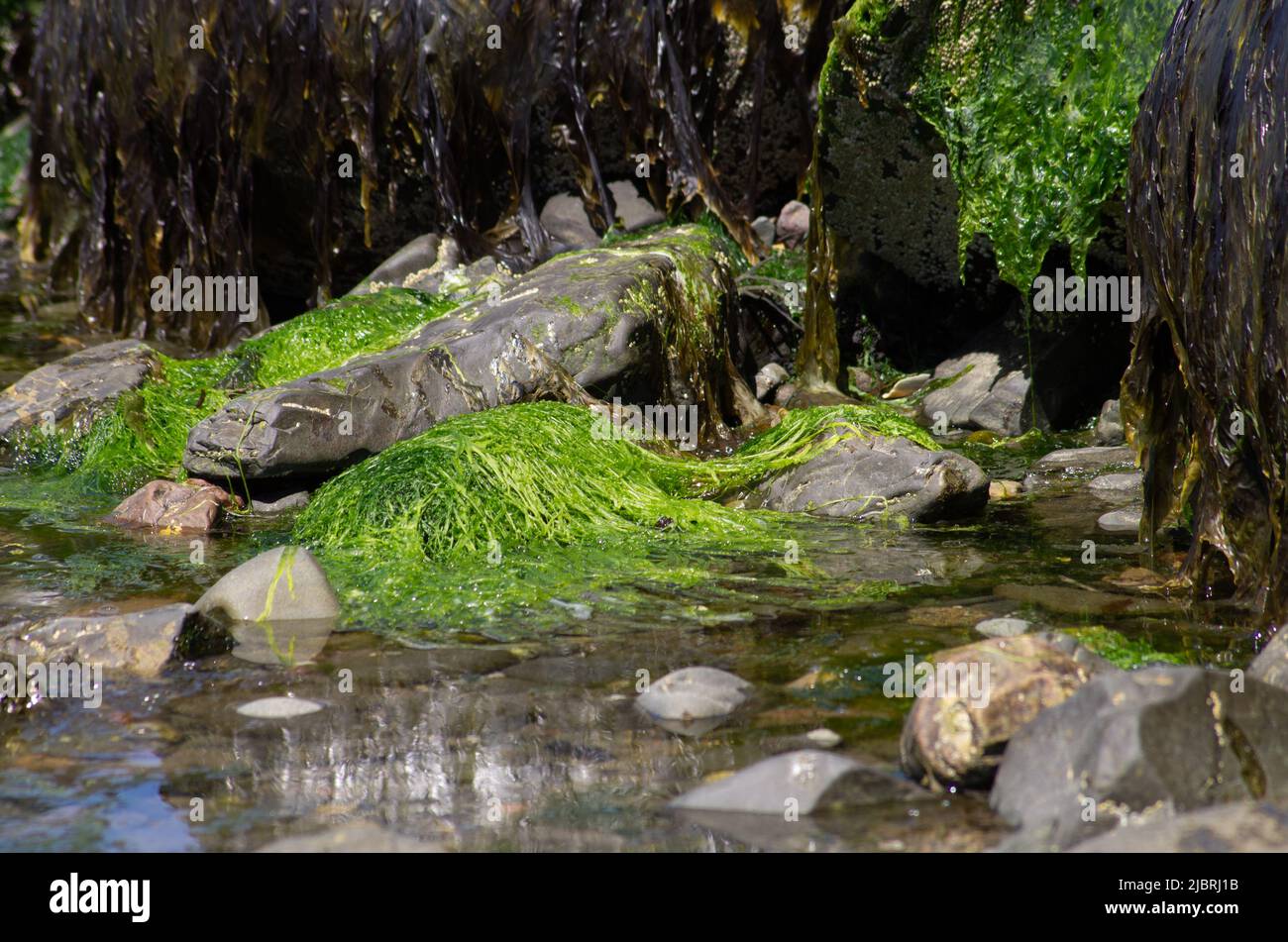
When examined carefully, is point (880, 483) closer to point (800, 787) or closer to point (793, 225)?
point (800, 787)

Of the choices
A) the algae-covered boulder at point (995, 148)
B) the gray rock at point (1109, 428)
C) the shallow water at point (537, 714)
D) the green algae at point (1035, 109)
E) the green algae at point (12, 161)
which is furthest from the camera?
the green algae at point (12, 161)

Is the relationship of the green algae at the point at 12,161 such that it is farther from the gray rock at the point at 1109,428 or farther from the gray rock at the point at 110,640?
the gray rock at the point at 1109,428

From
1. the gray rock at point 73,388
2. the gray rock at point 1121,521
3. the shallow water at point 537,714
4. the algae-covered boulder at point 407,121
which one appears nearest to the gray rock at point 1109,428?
the gray rock at point 1121,521

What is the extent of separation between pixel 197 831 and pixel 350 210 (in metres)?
8.04

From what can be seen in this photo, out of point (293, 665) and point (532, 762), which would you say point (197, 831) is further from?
point (293, 665)

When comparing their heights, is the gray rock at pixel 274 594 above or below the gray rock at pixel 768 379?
below

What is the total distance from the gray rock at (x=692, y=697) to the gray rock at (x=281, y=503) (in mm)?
3174

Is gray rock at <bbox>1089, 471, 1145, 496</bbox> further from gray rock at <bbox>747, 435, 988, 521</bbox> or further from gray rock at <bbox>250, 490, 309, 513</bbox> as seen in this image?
gray rock at <bbox>250, 490, 309, 513</bbox>

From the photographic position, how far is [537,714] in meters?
3.50

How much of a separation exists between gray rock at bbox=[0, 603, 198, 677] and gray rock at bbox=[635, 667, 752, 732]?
148cm

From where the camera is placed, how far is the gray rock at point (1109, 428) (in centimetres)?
674

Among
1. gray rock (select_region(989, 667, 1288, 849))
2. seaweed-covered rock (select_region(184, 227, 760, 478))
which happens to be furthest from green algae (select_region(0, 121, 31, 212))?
gray rock (select_region(989, 667, 1288, 849))

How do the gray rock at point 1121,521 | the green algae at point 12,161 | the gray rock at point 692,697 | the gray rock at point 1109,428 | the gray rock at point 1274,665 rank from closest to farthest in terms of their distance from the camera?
the gray rock at point 1274,665 < the gray rock at point 692,697 < the gray rock at point 1121,521 < the gray rock at point 1109,428 < the green algae at point 12,161
